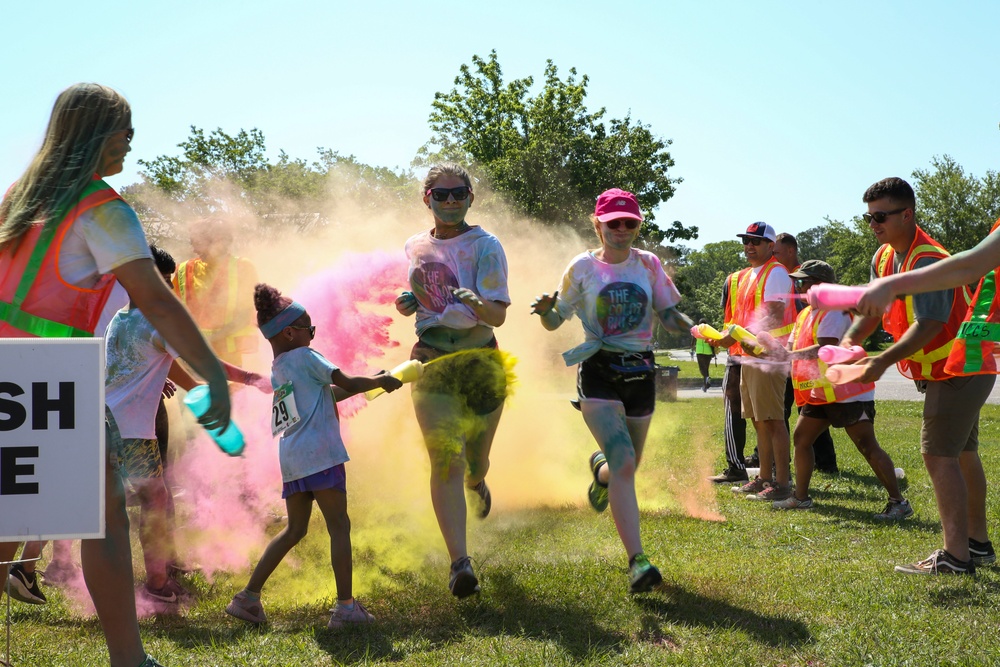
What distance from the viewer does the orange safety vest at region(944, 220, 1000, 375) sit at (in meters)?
4.71

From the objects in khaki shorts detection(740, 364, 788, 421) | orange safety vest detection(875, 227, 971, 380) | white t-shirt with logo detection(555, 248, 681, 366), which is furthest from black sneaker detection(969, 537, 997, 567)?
khaki shorts detection(740, 364, 788, 421)

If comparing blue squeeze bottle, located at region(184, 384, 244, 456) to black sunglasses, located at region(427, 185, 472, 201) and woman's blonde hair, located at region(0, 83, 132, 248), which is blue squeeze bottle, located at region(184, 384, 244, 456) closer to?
woman's blonde hair, located at region(0, 83, 132, 248)

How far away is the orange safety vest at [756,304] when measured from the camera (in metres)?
8.03

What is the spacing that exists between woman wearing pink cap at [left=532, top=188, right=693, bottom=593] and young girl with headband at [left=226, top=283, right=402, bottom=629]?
1153 millimetres

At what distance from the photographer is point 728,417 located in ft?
29.3

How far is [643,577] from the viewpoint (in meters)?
4.53

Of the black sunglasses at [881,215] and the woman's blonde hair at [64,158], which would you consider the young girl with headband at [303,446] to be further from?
the black sunglasses at [881,215]

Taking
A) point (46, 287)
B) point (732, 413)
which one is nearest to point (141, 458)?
point (46, 287)

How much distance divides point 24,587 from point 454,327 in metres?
2.54

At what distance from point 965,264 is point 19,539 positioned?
3.46m

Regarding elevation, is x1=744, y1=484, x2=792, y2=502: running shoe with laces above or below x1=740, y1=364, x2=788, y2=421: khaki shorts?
below

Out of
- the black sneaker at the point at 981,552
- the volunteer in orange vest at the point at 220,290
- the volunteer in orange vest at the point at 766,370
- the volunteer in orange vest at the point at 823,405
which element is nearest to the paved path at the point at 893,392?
the volunteer in orange vest at the point at 766,370

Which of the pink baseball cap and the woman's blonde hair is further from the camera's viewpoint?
the pink baseball cap

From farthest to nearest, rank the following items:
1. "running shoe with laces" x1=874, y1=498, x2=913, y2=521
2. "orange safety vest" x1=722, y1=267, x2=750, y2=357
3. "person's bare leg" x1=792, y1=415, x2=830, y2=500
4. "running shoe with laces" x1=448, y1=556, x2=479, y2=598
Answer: "orange safety vest" x1=722, y1=267, x2=750, y2=357 → "person's bare leg" x1=792, y1=415, x2=830, y2=500 → "running shoe with laces" x1=874, y1=498, x2=913, y2=521 → "running shoe with laces" x1=448, y1=556, x2=479, y2=598
